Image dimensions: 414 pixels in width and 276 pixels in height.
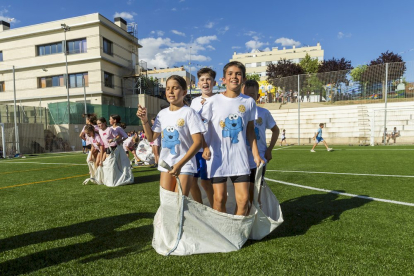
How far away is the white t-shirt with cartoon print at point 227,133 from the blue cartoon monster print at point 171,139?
13.8 inches

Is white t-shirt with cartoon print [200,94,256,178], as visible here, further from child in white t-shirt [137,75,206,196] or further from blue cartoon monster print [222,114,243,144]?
child in white t-shirt [137,75,206,196]

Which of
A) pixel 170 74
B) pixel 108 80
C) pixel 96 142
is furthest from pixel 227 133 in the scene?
pixel 170 74

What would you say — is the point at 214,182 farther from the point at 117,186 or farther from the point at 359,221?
the point at 117,186

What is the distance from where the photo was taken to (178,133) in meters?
3.03

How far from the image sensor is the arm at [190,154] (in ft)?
8.96

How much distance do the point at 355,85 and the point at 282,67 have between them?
76.7 ft

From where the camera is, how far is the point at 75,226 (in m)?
3.74

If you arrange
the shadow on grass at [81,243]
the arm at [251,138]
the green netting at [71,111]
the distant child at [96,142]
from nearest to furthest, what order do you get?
the shadow on grass at [81,243], the arm at [251,138], the distant child at [96,142], the green netting at [71,111]

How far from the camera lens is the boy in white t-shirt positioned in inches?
117

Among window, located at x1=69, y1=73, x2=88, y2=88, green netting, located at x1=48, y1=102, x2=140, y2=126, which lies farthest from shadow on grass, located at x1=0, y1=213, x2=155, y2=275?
window, located at x1=69, y1=73, x2=88, y2=88

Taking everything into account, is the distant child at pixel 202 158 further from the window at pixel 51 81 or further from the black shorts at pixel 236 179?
the window at pixel 51 81

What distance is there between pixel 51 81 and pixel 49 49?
384 cm

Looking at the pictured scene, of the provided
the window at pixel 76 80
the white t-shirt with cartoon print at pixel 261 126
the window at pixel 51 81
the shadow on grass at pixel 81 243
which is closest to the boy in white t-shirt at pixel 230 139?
the white t-shirt with cartoon print at pixel 261 126

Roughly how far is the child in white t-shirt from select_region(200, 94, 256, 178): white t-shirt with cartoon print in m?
0.20
